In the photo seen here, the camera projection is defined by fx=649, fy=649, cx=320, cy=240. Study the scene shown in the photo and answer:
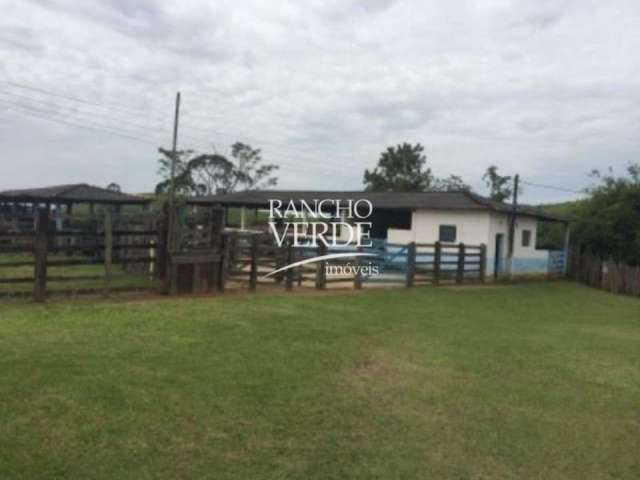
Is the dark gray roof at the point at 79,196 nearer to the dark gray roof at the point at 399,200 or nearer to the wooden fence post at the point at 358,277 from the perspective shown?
the dark gray roof at the point at 399,200

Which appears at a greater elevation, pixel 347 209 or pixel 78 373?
pixel 347 209

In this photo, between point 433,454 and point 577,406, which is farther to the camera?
point 577,406

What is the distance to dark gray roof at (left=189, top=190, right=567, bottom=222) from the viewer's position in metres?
24.6

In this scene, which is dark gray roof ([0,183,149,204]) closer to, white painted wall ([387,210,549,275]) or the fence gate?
white painted wall ([387,210,549,275])

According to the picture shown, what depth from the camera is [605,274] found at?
81.6 ft

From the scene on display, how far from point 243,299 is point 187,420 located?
25.7 feet

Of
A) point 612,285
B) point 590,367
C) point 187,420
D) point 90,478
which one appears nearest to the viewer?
point 90,478

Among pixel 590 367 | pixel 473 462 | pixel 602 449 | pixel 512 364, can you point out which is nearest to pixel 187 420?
pixel 473 462

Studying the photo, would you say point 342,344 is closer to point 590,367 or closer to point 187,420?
point 590,367

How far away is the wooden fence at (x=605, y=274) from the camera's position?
77.2 feet

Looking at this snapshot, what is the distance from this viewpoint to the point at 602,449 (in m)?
5.18

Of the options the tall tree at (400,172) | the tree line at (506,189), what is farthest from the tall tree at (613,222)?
the tall tree at (400,172)

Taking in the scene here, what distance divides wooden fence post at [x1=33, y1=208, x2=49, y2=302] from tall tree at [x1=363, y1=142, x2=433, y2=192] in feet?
153

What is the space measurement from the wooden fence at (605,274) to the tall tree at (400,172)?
95.1 feet
